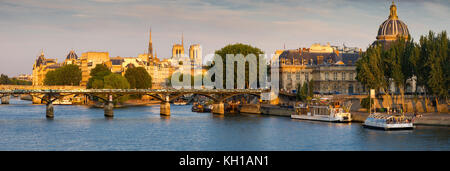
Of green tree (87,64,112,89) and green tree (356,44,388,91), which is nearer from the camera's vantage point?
green tree (356,44,388,91)

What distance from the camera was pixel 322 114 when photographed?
7288cm

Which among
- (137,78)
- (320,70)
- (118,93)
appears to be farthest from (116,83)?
(320,70)

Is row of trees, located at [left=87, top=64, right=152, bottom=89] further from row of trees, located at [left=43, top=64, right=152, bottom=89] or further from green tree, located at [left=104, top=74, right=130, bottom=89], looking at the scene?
green tree, located at [left=104, top=74, right=130, bottom=89]

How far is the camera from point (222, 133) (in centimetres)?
5878

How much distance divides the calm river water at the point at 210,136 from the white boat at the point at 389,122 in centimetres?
104

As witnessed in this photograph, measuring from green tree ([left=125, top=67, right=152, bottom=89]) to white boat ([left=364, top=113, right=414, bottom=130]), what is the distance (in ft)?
260

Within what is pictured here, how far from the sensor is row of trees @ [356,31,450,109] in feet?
221

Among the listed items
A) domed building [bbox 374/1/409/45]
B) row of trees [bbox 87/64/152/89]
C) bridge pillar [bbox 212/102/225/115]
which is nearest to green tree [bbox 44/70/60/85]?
row of trees [bbox 87/64/152/89]

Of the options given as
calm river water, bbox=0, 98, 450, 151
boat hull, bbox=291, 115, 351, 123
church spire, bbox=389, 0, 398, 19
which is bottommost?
calm river water, bbox=0, 98, 450, 151

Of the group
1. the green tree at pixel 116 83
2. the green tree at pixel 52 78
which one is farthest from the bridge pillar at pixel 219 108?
the green tree at pixel 52 78

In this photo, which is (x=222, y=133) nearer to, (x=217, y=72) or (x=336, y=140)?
(x=336, y=140)

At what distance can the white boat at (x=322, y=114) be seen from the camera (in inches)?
2736
